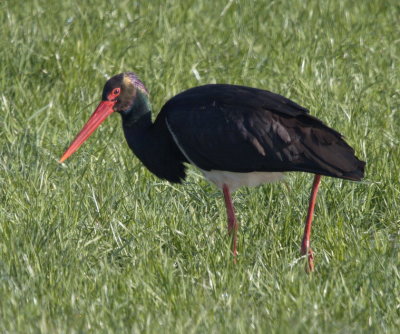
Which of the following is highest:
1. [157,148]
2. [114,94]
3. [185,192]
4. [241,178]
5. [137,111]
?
[114,94]

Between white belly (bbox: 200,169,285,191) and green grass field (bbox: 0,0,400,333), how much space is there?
12 centimetres

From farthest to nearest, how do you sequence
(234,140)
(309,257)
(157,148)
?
1. (157,148)
2. (234,140)
3. (309,257)

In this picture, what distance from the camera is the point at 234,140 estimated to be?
5.03 metres

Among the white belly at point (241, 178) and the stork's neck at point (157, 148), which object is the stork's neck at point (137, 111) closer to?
the stork's neck at point (157, 148)

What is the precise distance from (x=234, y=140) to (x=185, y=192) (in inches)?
19.2

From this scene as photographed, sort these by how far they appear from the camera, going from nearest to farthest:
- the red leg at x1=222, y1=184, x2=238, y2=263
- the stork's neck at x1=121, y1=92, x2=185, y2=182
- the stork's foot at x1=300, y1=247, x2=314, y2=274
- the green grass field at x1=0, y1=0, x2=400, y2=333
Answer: the green grass field at x1=0, y1=0, x2=400, y2=333 < the stork's foot at x1=300, y1=247, x2=314, y2=274 < the red leg at x1=222, y1=184, x2=238, y2=263 < the stork's neck at x1=121, y1=92, x2=185, y2=182

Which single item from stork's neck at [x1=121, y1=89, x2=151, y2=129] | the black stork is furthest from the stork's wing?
stork's neck at [x1=121, y1=89, x2=151, y2=129]

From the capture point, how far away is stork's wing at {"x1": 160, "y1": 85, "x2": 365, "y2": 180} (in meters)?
4.86

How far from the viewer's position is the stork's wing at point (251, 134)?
16.0 ft

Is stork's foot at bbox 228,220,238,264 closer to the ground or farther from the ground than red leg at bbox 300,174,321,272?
farther from the ground

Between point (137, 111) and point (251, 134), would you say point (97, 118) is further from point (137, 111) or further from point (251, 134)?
point (251, 134)

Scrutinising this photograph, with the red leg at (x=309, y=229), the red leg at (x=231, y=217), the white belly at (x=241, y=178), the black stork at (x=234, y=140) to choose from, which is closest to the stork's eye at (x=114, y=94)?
the black stork at (x=234, y=140)

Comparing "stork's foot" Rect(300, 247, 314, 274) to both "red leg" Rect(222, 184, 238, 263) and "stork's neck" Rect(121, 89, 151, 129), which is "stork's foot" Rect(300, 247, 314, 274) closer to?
"red leg" Rect(222, 184, 238, 263)

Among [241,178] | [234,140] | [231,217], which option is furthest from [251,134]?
[231,217]
